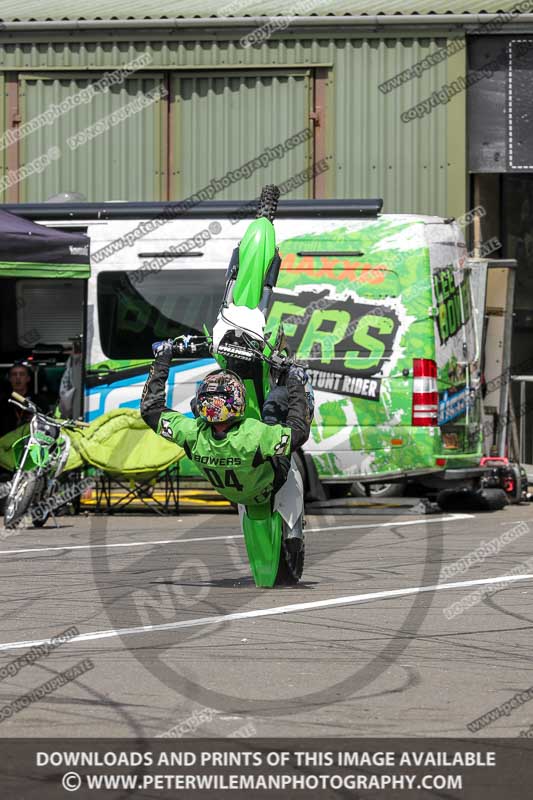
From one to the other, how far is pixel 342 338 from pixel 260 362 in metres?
6.39

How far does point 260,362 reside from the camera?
1006 centimetres

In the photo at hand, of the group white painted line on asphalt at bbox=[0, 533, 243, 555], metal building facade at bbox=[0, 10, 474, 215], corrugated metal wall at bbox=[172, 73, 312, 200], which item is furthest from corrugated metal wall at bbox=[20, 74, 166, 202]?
white painted line on asphalt at bbox=[0, 533, 243, 555]

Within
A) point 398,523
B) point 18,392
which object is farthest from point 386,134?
point 398,523

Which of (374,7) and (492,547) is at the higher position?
(374,7)

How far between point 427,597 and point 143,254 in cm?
815

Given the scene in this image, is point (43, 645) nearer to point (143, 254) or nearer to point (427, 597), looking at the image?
point (427, 597)

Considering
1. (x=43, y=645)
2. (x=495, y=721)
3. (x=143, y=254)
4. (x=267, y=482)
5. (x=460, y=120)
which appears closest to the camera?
(x=495, y=721)

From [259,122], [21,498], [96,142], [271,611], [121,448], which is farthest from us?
[96,142]

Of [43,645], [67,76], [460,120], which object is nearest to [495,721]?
[43,645]

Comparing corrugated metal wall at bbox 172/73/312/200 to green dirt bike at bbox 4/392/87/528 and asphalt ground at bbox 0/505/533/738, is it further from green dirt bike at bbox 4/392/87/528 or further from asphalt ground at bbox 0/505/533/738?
asphalt ground at bbox 0/505/533/738

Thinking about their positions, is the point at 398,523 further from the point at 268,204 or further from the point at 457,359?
the point at 268,204

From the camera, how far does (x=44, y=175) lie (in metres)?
22.7

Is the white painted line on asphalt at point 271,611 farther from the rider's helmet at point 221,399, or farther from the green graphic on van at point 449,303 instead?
the green graphic on van at point 449,303
